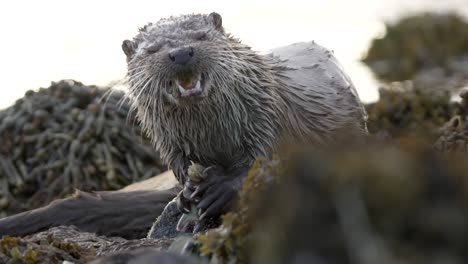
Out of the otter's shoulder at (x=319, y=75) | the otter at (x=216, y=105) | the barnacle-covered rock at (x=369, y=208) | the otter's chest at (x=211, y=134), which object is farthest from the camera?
the otter's shoulder at (x=319, y=75)

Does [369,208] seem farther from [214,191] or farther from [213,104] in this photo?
[213,104]

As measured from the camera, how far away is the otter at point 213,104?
4363 mm

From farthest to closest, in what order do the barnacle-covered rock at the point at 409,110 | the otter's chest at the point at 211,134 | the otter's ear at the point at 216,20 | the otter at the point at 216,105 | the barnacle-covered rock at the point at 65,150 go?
the barnacle-covered rock at the point at 409,110
the barnacle-covered rock at the point at 65,150
the otter's ear at the point at 216,20
the otter's chest at the point at 211,134
the otter at the point at 216,105

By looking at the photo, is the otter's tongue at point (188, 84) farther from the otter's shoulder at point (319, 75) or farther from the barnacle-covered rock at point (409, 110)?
the barnacle-covered rock at point (409, 110)

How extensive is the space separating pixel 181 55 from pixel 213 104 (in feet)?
1.18

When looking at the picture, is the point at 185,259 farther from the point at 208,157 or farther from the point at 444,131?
the point at 444,131

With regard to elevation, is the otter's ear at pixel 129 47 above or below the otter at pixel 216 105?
above

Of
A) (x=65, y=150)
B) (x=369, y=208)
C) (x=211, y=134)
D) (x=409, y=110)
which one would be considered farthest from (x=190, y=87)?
(x=409, y=110)

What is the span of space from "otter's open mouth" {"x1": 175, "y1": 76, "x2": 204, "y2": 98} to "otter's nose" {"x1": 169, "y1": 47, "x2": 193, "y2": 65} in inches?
4.3

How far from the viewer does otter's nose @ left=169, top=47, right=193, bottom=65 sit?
14.0 feet

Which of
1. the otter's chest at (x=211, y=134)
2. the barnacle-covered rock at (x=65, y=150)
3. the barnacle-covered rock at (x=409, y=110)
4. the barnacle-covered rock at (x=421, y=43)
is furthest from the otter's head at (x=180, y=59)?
the barnacle-covered rock at (x=421, y=43)

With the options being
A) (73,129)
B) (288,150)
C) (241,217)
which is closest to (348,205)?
(288,150)

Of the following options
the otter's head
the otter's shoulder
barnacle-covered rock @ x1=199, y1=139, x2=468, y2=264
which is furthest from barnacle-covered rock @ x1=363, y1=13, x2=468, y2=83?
barnacle-covered rock @ x1=199, y1=139, x2=468, y2=264

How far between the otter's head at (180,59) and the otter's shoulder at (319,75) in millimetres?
530
